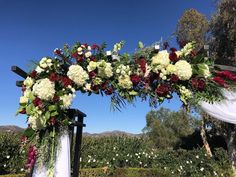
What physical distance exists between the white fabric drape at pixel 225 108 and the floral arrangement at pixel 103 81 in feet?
0.63

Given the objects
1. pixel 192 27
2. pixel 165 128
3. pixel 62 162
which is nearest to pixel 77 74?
pixel 62 162

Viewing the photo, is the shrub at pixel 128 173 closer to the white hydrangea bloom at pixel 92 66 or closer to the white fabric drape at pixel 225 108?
the white fabric drape at pixel 225 108

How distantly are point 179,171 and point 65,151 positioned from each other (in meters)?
7.62

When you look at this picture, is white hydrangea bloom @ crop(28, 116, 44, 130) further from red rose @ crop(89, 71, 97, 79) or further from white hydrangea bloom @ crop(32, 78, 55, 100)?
red rose @ crop(89, 71, 97, 79)

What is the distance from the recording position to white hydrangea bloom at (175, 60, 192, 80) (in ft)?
11.1

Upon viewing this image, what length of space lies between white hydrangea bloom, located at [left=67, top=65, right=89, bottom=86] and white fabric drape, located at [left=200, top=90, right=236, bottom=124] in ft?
4.39

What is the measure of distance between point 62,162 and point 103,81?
87 centimetres

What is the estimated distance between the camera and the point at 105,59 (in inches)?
137

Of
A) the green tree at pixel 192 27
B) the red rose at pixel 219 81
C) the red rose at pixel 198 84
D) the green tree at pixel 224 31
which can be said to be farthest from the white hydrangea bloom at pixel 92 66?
the green tree at pixel 192 27

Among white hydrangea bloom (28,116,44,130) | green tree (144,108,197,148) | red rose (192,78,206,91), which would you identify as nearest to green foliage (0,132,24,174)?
white hydrangea bloom (28,116,44,130)

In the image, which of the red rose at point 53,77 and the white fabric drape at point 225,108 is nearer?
the red rose at point 53,77

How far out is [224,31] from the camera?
13.9 metres

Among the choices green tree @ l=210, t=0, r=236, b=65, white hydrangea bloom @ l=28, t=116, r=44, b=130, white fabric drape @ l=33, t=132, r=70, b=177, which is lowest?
white fabric drape @ l=33, t=132, r=70, b=177

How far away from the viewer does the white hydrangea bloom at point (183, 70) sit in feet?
11.1
